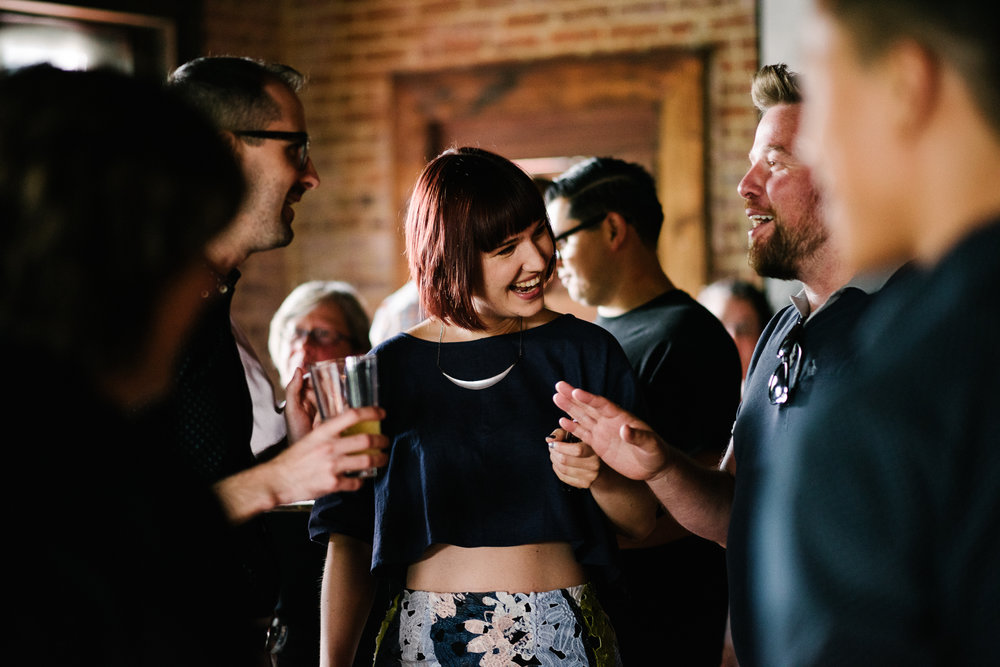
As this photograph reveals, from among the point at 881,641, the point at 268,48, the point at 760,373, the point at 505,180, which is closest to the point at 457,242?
the point at 505,180

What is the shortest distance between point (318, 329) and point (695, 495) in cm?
189

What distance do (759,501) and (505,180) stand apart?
779 millimetres

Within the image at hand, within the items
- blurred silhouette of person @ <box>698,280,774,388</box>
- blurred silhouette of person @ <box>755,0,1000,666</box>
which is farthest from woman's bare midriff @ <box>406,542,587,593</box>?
blurred silhouette of person @ <box>698,280,774,388</box>

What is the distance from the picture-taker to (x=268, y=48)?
581 cm

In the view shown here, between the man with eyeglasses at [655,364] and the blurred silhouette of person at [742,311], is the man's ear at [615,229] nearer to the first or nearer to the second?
the man with eyeglasses at [655,364]

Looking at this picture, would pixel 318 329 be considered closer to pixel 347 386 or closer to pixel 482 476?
pixel 482 476

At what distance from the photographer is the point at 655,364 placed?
102 inches

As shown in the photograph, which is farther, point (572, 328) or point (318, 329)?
point (318, 329)

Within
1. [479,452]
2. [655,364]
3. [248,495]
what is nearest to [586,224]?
[655,364]

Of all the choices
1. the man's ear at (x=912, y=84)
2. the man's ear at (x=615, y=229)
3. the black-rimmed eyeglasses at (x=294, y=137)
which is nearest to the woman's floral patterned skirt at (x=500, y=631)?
the black-rimmed eyeglasses at (x=294, y=137)

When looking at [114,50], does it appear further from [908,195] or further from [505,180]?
[908,195]

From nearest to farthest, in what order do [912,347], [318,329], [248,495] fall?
[912,347]
[248,495]
[318,329]

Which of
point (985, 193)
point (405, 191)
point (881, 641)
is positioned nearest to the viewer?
point (985, 193)

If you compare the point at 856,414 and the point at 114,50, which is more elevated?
the point at 114,50
